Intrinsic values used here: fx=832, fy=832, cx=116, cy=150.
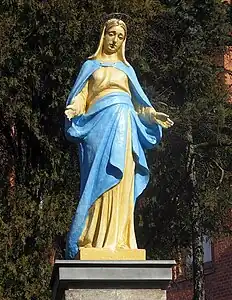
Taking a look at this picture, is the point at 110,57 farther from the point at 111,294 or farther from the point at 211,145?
the point at 211,145

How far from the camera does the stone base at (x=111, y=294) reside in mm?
6641

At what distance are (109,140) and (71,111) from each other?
16.6 inches

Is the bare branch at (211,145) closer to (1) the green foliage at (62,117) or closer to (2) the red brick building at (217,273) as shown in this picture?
(1) the green foliage at (62,117)

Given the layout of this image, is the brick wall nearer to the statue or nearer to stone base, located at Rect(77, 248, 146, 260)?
the statue

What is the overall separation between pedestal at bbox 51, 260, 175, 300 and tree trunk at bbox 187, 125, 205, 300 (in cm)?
697

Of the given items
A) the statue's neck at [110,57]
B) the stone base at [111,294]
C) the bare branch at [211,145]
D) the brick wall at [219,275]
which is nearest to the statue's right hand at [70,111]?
the statue's neck at [110,57]

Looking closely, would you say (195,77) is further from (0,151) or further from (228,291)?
(228,291)

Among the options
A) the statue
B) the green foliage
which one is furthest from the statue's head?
the green foliage

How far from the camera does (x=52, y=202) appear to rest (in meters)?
14.3

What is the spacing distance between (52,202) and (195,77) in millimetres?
3275

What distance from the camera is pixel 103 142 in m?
7.33

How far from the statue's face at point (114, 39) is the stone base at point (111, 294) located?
238 cm

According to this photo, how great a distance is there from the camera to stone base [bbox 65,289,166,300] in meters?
6.64

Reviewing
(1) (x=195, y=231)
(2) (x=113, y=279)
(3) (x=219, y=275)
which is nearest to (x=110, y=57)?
(2) (x=113, y=279)
